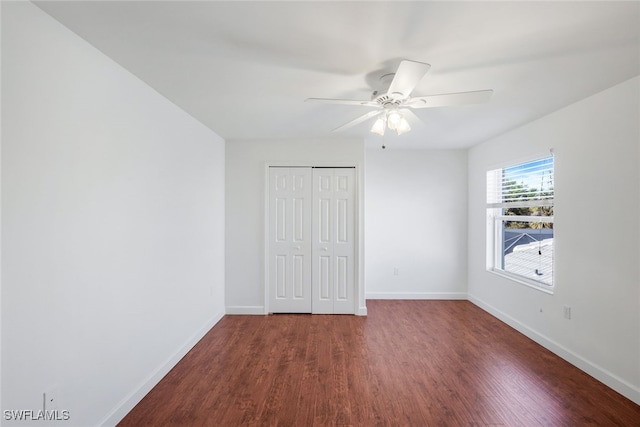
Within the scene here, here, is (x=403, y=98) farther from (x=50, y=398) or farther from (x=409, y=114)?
(x=50, y=398)

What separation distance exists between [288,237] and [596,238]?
3.26 m

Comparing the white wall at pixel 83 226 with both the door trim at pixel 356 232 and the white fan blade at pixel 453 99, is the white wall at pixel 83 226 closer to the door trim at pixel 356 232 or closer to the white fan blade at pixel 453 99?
the door trim at pixel 356 232

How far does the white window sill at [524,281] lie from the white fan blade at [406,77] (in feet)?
8.81

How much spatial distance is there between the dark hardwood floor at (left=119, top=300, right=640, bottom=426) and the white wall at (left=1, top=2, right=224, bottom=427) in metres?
0.48

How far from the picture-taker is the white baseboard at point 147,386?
1.87 metres

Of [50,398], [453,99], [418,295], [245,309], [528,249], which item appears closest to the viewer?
[50,398]

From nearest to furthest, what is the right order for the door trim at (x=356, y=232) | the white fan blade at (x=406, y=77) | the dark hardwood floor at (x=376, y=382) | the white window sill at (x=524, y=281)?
the white fan blade at (x=406, y=77) → the dark hardwood floor at (x=376, y=382) → the white window sill at (x=524, y=281) → the door trim at (x=356, y=232)

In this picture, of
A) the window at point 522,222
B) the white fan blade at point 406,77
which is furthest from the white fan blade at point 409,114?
the window at point 522,222

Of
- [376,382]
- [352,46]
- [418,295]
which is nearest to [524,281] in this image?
[418,295]

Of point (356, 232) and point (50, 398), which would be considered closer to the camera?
point (50, 398)

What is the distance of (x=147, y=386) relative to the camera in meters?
2.23

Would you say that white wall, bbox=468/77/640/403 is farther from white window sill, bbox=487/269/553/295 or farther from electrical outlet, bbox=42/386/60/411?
electrical outlet, bbox=42/386/60/411

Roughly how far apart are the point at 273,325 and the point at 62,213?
8.73 feet

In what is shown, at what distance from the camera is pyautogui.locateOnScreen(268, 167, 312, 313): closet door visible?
4.01 meters
